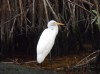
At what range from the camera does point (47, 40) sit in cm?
654

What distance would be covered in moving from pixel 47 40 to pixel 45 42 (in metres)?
0.05

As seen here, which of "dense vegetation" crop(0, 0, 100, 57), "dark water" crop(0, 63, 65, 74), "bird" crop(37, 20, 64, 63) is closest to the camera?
"dark water" crop(0, 63, 65, 74)

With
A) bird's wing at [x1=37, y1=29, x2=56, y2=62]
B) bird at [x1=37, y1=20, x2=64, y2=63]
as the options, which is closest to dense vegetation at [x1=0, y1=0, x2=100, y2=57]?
bird at [x1=37, y1=20, x2=64, y2=63]

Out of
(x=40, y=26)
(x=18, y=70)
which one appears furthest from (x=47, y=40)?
(x=18, y=70)

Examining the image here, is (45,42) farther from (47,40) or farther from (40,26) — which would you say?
(40,26)

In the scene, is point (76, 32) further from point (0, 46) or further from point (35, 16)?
point (0, 46)

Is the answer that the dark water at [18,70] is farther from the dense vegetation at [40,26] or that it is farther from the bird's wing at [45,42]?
the dense vegetation at [40,26]

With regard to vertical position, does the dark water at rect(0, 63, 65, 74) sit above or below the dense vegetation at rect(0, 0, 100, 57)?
below

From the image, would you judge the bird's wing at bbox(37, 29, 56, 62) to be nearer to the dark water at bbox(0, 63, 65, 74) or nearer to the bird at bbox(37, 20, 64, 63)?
the bird at bbox(37, 20, 64, 63)

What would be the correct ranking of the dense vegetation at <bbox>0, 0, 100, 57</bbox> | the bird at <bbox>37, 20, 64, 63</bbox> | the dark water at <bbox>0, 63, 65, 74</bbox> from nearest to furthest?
the dark water at <bbox>0, 63, 65, 74</bbox> < the bird at <bbox>37, 20, 64, 63</bbox> < the dense vegetation at <bbox>0, 0, 100, 57</bbox>

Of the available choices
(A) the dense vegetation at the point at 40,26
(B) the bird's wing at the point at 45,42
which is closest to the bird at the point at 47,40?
(B) the bird's wing at the point at 45,42

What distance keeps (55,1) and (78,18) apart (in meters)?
0.59

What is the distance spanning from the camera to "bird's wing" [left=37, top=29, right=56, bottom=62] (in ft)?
21.0

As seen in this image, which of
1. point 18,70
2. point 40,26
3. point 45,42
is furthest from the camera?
point 40,26
